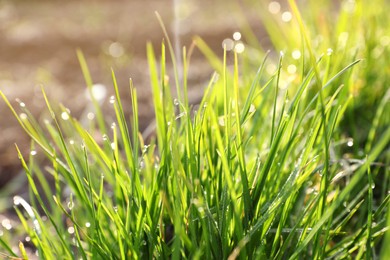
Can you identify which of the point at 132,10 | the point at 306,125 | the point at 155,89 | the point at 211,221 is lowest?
the point at 132,10

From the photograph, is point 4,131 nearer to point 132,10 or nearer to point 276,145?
point 276,145

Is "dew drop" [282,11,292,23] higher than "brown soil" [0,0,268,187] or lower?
higher

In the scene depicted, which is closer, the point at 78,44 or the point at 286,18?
the point at 286,18

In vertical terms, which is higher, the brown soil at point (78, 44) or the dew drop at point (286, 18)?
the dew drop at point (286, 18)

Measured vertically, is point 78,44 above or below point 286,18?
below

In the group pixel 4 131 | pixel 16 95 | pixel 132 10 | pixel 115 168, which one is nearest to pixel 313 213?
pixel 115 168

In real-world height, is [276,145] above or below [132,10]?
above

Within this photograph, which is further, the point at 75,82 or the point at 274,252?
the point at 75,82

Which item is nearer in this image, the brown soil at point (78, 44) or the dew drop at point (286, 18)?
the dew drop at point (286, 18)
